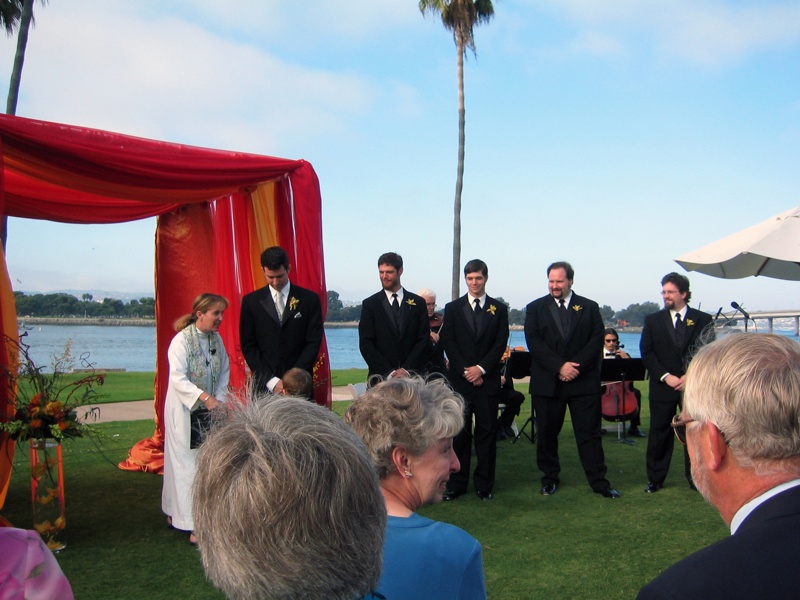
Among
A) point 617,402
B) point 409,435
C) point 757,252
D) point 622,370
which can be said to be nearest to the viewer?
point 409,435

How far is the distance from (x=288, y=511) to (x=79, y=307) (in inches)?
493

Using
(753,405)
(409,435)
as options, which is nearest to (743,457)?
(753,405)

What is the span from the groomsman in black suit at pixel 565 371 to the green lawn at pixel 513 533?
346 millimetres

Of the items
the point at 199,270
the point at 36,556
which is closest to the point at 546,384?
the point at 199,270

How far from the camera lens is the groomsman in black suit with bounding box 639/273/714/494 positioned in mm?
6895

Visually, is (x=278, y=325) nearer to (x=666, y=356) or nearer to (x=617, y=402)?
(x=666, y=356)

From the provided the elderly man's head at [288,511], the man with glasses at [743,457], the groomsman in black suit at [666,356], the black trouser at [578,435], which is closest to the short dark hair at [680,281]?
the groomsman in black suit at [666,356]

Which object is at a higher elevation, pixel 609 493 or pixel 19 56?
pixel 19 56

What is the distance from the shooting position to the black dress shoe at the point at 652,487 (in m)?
6.80

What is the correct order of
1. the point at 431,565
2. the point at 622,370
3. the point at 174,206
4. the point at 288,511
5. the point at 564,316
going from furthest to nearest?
the point at 622,370 < the point at 174,206 < the point at 564,316 < the point at 431,565 < the point at 288,511

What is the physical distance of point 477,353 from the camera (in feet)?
23.0

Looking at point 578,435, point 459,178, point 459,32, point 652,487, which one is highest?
point 459,32

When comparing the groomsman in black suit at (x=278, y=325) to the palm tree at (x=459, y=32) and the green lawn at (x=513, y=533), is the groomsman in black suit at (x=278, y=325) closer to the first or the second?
the green lawn at (x=513, y=533)

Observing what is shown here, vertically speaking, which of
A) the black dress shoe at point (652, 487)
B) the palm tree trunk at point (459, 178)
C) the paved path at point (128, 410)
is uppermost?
the palm tree trunk at point (459, 178)
